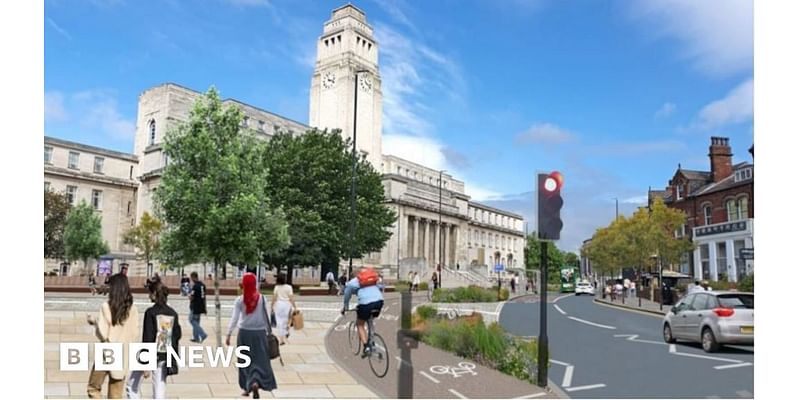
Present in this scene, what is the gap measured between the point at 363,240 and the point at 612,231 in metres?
23.9

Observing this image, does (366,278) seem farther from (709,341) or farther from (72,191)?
(72,191)

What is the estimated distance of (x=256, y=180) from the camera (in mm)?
17688

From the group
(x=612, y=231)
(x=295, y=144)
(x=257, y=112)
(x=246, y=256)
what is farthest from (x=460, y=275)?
(x=246, y=256)

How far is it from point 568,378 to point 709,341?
5.35 m

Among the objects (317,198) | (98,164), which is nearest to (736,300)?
(317,198)

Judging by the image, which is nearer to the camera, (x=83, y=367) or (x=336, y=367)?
(x=83, y=367)

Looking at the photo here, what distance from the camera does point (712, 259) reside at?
1341 inches

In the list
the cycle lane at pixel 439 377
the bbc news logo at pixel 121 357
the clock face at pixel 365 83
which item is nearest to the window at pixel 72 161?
the clock face at pixel 365 83

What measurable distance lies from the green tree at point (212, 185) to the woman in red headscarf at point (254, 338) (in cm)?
791

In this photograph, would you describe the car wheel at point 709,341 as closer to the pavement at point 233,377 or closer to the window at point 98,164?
the pavement at point 233,377

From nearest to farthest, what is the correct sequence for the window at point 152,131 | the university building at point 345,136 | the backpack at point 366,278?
the backpack at point 366,278 < the university building at point 345,136 < the window at point 152,131

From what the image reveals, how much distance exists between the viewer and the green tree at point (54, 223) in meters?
47.7

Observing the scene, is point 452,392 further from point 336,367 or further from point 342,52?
point 342,52

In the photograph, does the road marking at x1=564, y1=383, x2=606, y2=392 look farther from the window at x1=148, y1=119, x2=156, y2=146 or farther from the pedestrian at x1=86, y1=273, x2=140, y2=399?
the window at x1=148, y1=119, x2=156, y2=146
